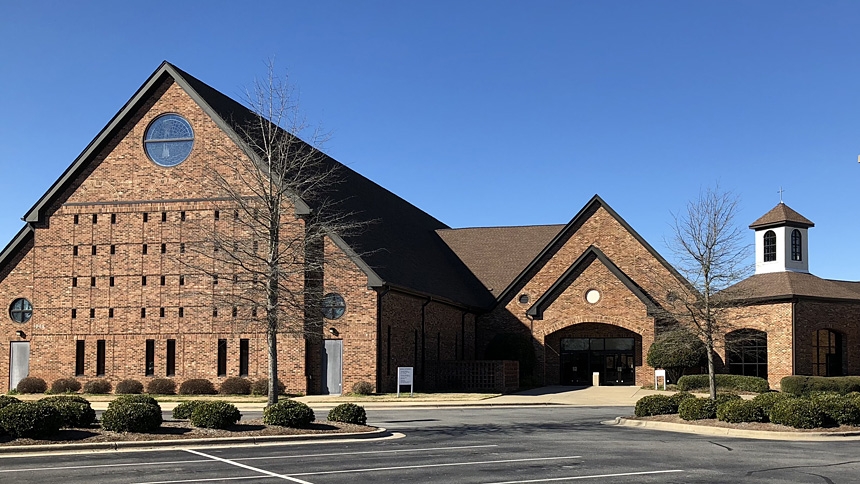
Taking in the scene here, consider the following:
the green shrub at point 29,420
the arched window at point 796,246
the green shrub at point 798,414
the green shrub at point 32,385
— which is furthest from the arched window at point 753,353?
the green shrub at point 29,420

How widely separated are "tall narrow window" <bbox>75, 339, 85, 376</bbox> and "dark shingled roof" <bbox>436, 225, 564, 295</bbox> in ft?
73.2

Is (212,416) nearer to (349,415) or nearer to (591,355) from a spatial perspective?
(349,415)

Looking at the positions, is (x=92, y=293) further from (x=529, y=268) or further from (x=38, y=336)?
(x=529, y=268)

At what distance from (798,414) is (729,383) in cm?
1959

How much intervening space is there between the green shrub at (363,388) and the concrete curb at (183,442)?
50.1ft

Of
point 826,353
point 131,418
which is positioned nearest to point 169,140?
point 131,418

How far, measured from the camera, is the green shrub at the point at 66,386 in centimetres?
3984


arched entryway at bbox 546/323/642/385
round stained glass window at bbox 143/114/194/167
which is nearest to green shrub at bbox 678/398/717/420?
arched entryway at bbox 546/323/642/385

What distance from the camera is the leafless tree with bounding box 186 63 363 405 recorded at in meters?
26.2

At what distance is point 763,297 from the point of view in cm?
4394

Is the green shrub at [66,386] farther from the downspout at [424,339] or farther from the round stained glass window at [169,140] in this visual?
the downspout at [424,339]

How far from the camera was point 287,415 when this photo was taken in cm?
2216

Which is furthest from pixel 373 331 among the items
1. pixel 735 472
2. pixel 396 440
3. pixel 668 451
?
Result: pixel 735 472

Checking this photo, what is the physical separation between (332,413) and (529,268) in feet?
92.0
